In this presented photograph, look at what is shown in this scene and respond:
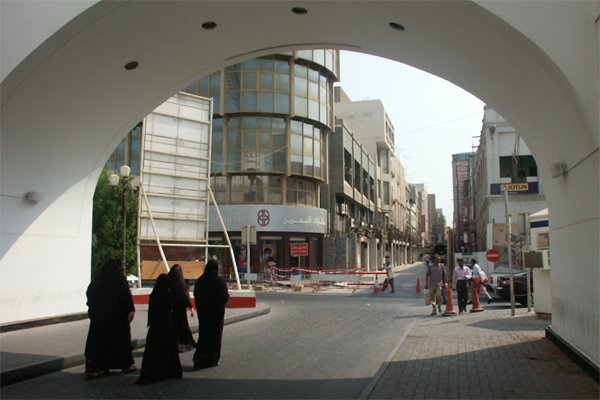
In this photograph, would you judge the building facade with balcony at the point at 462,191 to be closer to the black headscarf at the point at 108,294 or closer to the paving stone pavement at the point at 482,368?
the paving stone pavement at the point at 482,368

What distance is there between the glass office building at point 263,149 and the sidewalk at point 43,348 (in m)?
24.2

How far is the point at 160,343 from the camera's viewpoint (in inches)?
293

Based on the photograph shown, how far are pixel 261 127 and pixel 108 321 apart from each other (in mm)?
30024

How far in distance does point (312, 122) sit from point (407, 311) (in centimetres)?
2337

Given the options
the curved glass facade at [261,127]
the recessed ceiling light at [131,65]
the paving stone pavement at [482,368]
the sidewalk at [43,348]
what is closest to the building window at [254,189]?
the curved glass facade at [261,127]

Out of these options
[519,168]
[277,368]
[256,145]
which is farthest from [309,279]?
[277,368]

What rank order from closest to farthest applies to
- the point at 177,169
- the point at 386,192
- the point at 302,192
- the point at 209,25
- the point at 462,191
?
the point at 209,25, the point at 177,169, the point at 302,192, the point at 386,192, the point at 462,191

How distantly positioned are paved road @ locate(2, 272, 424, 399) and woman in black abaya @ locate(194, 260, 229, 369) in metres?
0.24

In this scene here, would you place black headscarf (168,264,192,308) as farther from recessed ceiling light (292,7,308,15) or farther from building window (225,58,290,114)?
building window (225,58,290,114)

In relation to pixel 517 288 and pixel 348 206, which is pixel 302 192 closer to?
pixel 348 206

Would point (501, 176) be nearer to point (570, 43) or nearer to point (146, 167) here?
point (146, 167)

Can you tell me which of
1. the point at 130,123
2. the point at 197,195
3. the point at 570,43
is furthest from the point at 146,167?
the point at 570,43

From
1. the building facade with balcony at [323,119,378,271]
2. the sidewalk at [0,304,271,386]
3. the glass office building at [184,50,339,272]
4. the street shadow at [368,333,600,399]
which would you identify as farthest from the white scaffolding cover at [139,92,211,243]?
the building facade with balcony at [323,119,378,271]

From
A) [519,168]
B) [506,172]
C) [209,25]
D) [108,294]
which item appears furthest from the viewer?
[506,172]
